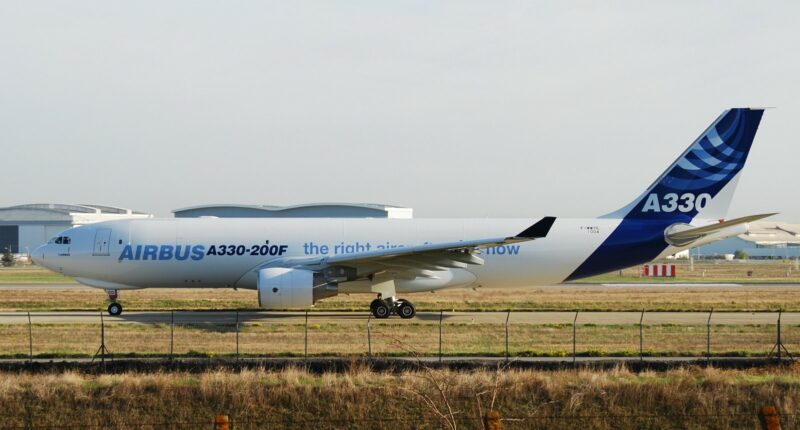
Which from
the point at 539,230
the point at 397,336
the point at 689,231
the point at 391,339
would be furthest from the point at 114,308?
the point at 689,231

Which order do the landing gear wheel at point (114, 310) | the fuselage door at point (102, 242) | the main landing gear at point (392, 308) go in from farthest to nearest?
the fuselage door at point (102, 242), the landing gear wheel at point (114, 310), the main landing gear at point (392, 308)

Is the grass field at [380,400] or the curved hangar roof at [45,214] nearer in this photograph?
the grass field at [380,400]

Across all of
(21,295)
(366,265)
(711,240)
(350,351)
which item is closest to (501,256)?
(366,265)

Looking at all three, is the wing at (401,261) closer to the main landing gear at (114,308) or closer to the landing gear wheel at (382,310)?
the landing gear wheel at (382,310)

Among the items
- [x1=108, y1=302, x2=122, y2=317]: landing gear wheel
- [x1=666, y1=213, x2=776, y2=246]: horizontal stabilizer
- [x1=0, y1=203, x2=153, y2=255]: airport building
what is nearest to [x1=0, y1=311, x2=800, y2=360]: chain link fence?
[x1=108, y1=302, x2=122, y2=317]: landing gear wheel

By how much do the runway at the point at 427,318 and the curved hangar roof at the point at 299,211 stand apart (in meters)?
46.8

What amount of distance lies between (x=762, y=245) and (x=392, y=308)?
151 meters

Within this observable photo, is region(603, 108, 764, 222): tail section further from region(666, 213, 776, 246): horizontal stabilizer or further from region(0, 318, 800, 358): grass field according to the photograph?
region(0, 318, 800, 358): grass field

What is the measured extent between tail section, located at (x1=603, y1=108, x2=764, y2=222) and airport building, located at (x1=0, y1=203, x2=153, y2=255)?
331ft

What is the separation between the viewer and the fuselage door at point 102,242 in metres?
34.0

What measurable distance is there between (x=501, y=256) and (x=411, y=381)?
15.9 metres

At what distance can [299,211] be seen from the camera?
88875mm

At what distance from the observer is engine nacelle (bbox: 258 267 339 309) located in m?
30.3

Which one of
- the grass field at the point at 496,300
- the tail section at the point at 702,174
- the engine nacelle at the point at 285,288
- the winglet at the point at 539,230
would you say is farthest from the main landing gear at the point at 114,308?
the tail section at the point at 702,174
